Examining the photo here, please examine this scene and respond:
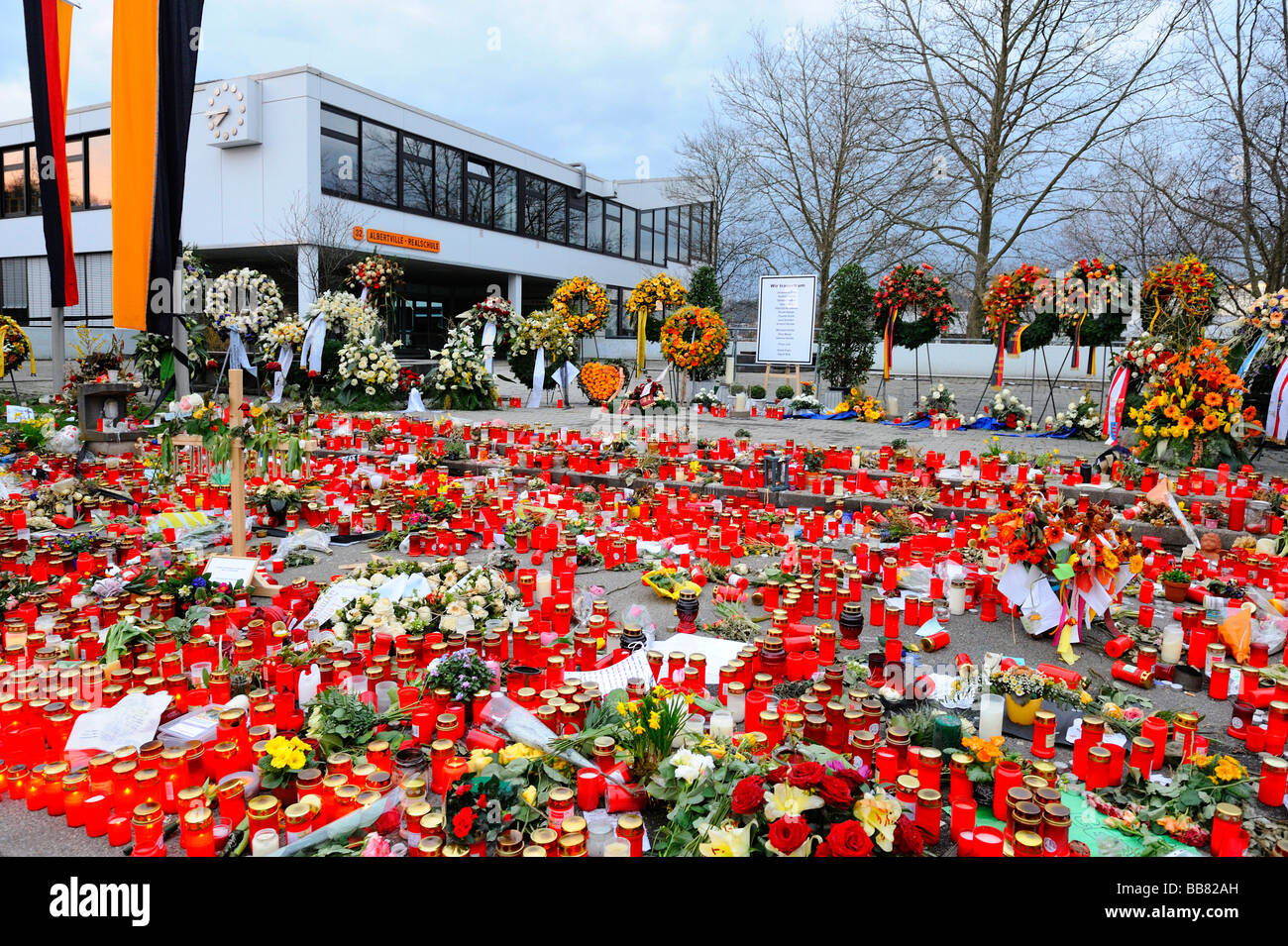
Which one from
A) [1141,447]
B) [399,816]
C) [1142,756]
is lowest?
[399,816]

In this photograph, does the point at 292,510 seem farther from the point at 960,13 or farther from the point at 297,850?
the point at 960,13

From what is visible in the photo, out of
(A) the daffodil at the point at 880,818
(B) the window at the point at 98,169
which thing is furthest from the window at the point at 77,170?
(A) the daffodil at the point at 880,818

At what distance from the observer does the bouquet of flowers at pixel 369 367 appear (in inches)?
638

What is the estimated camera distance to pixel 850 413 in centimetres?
1639

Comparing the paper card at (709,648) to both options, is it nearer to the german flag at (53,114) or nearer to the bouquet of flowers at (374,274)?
the german flag at (53,114)

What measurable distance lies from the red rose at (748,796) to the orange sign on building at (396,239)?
2451 cm

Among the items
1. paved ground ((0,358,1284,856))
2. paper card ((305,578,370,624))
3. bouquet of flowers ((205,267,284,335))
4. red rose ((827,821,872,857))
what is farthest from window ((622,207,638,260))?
red rose ((827,821,872,857))

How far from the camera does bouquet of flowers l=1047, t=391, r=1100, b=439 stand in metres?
13.2

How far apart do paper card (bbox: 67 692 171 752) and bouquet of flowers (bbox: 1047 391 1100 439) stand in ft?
43.8

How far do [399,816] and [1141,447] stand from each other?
389 inches

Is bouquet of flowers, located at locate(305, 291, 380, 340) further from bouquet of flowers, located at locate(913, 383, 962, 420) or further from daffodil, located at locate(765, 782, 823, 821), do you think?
daffodil, located at locate(765, 782, 823, 821)

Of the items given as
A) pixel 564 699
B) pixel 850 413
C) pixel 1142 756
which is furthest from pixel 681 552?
pixel 850 413

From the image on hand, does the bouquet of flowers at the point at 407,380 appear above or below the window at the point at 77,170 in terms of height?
below

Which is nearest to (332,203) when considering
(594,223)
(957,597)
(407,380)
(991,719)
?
(407,380)
